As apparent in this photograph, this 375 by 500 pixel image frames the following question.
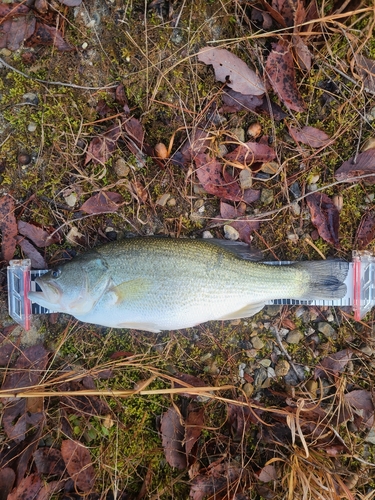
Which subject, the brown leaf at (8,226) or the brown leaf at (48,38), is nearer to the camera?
the brown leaf at (48,38)

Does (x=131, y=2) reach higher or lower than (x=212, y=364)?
higher

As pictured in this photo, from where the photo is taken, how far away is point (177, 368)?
3225 mm

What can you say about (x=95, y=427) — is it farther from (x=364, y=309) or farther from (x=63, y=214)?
(x=364, y=309)

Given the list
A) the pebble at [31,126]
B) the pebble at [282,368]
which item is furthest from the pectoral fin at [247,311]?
the pebble at [31,126]

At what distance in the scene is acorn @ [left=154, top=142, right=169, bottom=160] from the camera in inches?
121

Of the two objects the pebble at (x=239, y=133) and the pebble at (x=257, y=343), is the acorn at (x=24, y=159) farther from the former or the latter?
the pebble at (x=257, y=343)

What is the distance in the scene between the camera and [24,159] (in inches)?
122

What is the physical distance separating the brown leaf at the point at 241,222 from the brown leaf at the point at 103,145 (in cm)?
103

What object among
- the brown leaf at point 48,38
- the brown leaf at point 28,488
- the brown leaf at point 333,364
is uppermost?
the brown leaf at point 48,38

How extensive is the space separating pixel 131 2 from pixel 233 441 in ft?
12.2

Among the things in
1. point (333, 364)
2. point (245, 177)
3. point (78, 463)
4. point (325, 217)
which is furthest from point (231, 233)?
point (78, 463)

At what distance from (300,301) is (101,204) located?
1878 mm

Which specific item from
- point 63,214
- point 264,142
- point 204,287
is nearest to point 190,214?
point 204,287

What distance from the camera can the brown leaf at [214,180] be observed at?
310 centimetres
